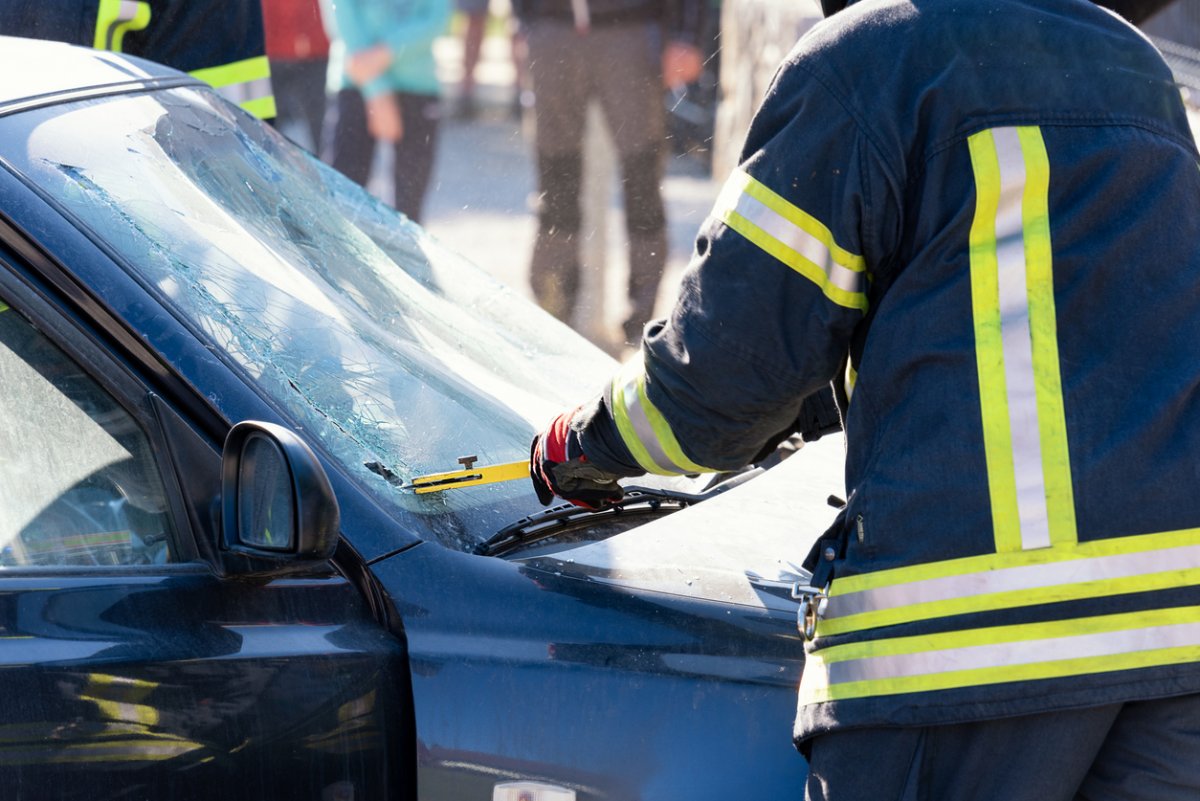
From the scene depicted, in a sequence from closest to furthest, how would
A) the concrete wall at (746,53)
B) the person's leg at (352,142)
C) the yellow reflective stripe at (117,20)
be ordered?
the yellow reflective stripe at (117,20), the person's leg at (352,142), the concrete wall at (746,53)

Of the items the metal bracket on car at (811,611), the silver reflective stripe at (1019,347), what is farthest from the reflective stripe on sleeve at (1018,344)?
the metal bracket on car at (811,611)

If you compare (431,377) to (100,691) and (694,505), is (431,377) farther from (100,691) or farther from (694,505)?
(100,691)

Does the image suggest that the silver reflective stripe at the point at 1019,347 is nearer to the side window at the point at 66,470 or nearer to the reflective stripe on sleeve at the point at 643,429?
the reflective stripe on sleeve at the point at 643,429

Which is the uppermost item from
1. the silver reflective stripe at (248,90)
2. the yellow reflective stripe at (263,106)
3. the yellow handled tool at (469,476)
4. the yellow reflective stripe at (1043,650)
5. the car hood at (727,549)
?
the silver reflective stripe at (248,90)

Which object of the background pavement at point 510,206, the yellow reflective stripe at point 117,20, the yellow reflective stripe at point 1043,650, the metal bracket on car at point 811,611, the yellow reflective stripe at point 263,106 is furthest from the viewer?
the background pavement at point 510,206

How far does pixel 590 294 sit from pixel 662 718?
3.92m

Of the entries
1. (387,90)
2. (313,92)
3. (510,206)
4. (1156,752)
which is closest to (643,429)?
(1156,752)

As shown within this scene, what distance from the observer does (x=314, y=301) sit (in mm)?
1979

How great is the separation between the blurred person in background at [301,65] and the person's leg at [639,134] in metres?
1.24

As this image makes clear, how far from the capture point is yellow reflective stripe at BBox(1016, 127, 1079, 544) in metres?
1.46

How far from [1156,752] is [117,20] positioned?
2842 millimetres

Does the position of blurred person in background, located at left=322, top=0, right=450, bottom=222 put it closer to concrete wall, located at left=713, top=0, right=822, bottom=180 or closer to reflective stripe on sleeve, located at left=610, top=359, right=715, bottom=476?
concrete wall, located at left=713, top=0, right=822, bottom=180

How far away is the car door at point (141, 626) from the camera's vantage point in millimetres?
1515

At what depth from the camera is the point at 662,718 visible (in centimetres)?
156
